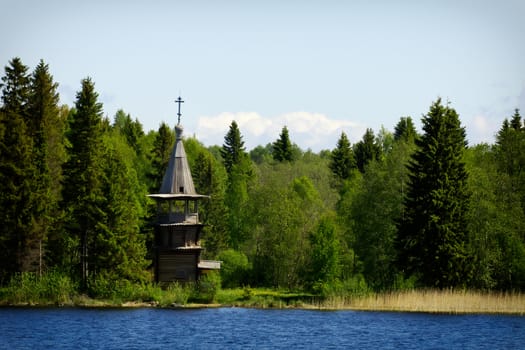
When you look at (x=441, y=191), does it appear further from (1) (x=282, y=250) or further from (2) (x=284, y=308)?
(1) (x=282, y=250)

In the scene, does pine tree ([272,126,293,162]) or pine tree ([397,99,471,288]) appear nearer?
pine tree ([397,99,471,288])

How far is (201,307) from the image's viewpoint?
2361 inches

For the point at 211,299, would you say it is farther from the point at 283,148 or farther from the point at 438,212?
the point at 283,148

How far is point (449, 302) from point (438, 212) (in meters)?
6.83

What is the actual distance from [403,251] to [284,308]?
Answer: 28.7ft

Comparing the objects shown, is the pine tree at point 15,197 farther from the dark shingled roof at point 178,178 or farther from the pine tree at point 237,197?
the pine tree at point 237,197

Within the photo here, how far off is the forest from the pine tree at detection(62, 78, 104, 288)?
10 cm

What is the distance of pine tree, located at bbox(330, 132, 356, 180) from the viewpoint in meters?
113

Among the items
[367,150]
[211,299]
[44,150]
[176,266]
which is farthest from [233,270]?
[367,150]

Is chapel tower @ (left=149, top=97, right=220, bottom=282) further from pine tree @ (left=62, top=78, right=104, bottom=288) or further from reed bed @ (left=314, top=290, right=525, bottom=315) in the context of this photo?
reed bed @ (left=314, top=290, right=525, bottom=315)

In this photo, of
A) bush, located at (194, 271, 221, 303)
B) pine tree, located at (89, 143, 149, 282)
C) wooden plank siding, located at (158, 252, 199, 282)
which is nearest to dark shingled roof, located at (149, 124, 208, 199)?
wooden plank siding, located at (158, 252, 199, 282)

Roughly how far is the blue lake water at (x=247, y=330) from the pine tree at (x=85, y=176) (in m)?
7.34

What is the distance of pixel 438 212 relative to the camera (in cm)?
6025

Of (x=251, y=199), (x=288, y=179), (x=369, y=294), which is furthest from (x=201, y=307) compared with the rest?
(x=288, y=179)
